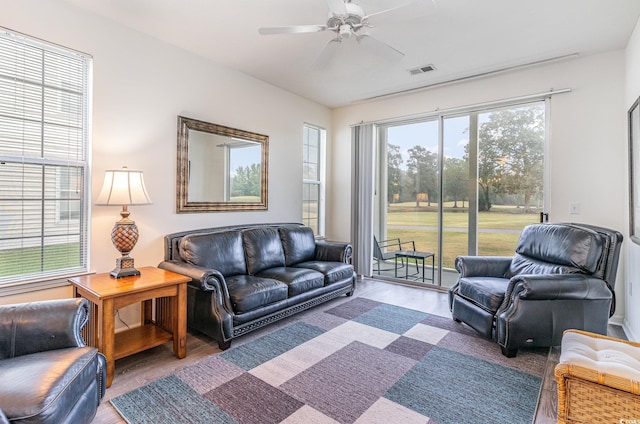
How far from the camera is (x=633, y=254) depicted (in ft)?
9.42

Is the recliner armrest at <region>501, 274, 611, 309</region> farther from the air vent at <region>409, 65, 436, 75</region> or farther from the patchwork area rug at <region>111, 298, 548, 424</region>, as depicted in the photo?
the air vent at <region>409, 65, 436, 75</region>

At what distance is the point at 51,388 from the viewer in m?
1.29

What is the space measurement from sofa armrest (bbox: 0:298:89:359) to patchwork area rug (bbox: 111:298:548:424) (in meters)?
0.56

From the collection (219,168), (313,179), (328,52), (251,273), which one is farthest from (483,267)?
(219,168)

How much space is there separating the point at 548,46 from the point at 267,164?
3345 millimetres

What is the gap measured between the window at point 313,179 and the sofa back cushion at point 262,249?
1203 mm

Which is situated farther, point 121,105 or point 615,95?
point 615,95

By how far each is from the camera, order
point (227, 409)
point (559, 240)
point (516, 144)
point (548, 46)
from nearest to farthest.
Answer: point (227, 409), point (559, 240), point (548, 46), point (516, 144)

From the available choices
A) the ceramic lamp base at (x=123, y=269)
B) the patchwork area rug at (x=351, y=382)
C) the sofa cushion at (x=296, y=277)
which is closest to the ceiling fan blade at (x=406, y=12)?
the sofa cushion at (x=296, y=277)

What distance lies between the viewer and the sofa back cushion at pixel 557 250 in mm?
2592

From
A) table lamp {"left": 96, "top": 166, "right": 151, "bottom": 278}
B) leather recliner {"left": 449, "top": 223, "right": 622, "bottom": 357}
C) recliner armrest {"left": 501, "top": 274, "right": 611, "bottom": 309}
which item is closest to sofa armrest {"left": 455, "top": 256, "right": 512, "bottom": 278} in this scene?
leather recliner {"left": 449, "top": 223, "right": 622, "bottom": 357}

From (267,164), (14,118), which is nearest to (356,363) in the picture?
(267,164)

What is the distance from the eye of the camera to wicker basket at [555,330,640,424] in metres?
1.38

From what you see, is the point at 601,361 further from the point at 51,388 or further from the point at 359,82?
the point at 359,82
